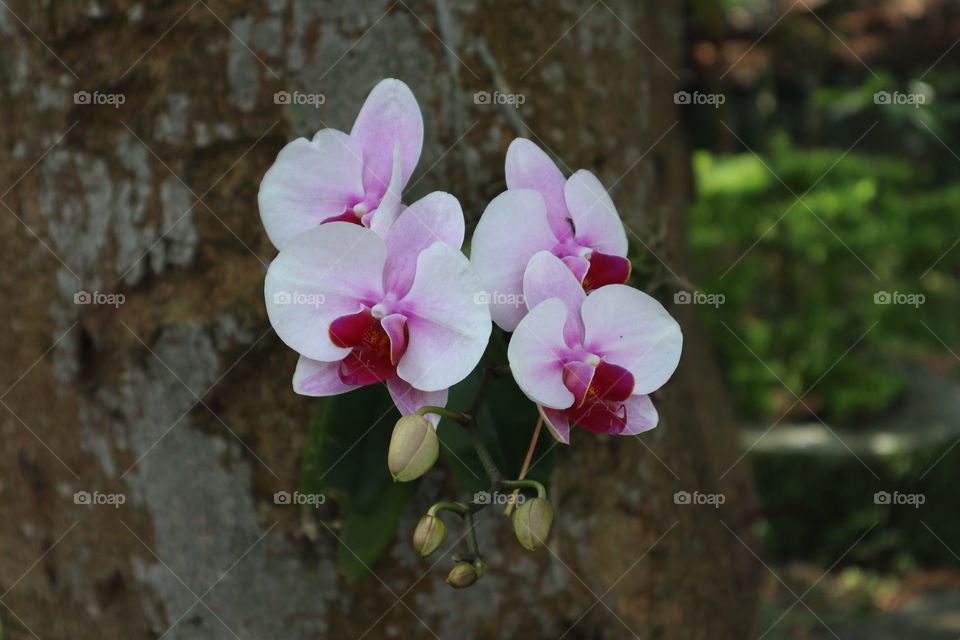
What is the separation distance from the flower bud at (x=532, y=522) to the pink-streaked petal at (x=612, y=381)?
0.26 feet

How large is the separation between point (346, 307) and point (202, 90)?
0.41 meters

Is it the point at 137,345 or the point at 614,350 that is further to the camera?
the point at 137,345

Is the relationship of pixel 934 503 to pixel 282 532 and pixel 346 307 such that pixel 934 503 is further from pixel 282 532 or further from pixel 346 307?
pixel 346 307

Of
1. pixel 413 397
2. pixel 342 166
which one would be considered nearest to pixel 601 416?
pixel 413 397

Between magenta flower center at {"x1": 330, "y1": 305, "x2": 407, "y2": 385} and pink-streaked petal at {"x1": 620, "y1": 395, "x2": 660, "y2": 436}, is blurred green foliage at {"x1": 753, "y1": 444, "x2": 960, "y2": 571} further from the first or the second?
magenta flower center at {"x1": 330, "y1": 305, "x2": 407, "y2": 385}

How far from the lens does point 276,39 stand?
856 millimetres

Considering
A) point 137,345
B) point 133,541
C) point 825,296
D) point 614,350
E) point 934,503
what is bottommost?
point 934,503

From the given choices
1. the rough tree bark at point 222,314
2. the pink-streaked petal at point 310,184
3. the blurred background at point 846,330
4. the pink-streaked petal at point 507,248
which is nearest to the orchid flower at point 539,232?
the pink-streaked petal at point 507,248

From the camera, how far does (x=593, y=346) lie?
56 cm

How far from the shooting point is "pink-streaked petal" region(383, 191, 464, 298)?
56 centimetres

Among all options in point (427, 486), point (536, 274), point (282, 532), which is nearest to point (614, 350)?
point (536, 274)

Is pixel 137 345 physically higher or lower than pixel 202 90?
lower

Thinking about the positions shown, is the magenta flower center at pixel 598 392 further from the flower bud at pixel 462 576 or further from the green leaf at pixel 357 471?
the green leaf at pixel 357 471

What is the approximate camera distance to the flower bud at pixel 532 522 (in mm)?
538
